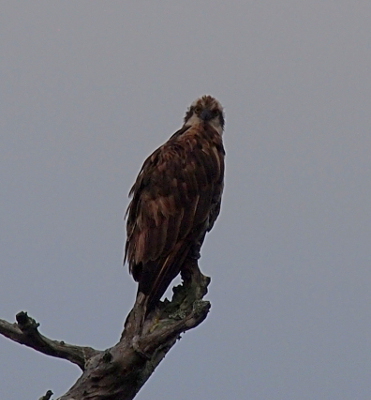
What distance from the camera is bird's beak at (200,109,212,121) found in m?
9.36

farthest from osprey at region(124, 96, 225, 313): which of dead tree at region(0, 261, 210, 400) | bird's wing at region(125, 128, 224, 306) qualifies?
dead tree at region(0, 261, 210, 400)

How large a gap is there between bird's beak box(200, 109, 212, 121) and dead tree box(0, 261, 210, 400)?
10.3 ft

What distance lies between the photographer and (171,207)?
787 centimetres

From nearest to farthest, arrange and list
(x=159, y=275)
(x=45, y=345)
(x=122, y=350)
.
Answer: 1. (x=122, y=350)
2. (x=45, y=345)
3. (x=159, y=275)

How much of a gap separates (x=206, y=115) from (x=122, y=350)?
3763 mm

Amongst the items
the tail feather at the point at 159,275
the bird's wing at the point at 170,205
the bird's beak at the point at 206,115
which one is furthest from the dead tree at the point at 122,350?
the bird's beak at the point at 206,115

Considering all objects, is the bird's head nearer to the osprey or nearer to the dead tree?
the osprey

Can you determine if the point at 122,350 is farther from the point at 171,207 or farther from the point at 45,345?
the point at 171,207

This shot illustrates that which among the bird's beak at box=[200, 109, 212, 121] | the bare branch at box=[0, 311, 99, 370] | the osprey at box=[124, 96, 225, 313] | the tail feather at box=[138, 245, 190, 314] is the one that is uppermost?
the bird's beak at box=[200, 109, 212, 121]

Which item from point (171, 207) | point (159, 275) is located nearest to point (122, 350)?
point (159, 275)

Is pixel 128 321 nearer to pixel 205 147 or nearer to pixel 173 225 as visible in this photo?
pixel 173 225

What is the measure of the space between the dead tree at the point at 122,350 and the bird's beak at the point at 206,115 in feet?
10.3

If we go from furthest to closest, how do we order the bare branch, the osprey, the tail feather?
the osprey → the tail feather → the bare branch

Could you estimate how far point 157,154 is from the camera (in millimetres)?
8367
